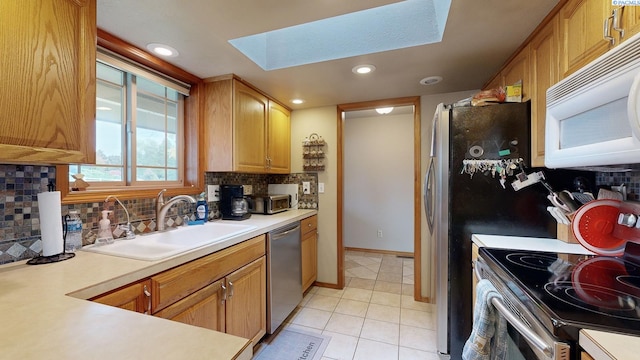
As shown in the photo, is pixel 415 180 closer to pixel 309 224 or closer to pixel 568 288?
pixel 309 224

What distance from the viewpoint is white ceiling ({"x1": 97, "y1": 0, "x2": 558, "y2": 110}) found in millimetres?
1194

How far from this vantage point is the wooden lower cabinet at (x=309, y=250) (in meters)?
2.45

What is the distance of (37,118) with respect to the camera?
883 millimetres

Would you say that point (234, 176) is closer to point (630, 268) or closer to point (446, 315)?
point (446, 315)

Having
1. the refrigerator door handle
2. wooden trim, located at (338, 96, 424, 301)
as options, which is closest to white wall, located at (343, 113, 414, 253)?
wooden trim, located at (338, 96, 424, 301)

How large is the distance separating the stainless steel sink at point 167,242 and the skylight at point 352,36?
1215 millimetres

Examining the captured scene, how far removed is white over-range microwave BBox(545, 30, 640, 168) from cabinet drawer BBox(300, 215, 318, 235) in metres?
1.84

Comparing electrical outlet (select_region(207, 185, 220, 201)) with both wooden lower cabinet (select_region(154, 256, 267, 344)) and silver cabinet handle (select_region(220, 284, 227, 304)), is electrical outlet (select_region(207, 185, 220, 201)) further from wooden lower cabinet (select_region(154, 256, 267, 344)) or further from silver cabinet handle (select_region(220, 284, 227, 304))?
silver cabinet handle (select_region(220, 284, 227, 304))

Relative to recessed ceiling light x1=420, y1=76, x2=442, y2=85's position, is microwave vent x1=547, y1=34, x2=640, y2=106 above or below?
below

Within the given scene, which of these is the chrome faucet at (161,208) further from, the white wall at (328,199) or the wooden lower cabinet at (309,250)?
the white wall at (328,199)

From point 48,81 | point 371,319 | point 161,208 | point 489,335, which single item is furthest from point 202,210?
point 489,335

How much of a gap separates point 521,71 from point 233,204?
2.31 m

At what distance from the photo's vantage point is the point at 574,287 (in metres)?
0.82

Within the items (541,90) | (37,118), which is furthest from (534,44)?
(37,118)
